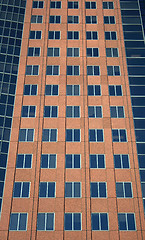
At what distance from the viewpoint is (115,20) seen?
45969 mm

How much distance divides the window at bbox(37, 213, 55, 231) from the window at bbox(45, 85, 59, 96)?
1745 centimetres

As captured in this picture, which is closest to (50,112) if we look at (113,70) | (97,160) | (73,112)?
(73,112)

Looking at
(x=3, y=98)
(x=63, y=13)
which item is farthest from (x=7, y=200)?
(x=63, y=13)

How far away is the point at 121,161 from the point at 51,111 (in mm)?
12419

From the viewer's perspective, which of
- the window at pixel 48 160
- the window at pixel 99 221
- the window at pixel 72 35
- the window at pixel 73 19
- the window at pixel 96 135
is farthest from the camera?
the window at pixel 73 19

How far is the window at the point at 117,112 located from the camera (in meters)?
37.5

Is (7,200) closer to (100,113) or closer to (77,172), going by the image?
(77,172)

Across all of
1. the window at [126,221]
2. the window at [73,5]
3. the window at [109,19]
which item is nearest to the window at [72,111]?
the window at [126,221]

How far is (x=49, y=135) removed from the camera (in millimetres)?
36000

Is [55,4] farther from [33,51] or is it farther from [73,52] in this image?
[73,52]

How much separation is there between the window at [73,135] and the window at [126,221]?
37.2ft

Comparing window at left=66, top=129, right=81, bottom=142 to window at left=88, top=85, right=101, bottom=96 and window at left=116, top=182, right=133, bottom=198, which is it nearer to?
window at left=88, top=85, right=101, bottom=96

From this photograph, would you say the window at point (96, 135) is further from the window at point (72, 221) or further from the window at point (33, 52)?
the window at point (33, 52)

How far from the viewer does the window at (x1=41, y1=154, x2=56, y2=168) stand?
34156 millimetres
